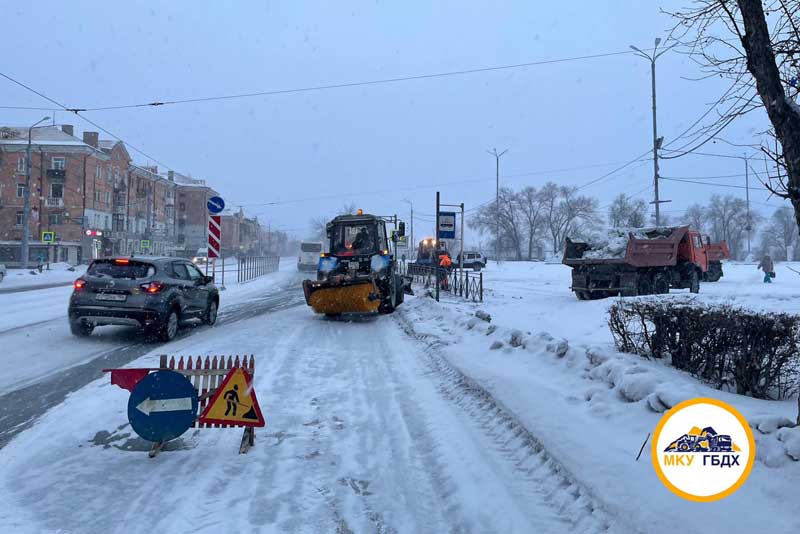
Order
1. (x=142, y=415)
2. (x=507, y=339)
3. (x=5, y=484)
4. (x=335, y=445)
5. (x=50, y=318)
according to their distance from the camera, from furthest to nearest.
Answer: (x=50, y=318) → (x=507, y=339) → (x=335, y=445) → (x=142, y=415) → (x=5, y=484)

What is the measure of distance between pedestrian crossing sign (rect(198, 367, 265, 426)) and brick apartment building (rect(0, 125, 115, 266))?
59.3 meters

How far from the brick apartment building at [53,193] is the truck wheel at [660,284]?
55.2 m

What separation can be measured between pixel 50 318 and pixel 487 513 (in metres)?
13.0

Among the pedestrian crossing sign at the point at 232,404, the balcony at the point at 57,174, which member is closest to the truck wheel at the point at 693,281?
the pedestrian crossing sign at the point at 232,404

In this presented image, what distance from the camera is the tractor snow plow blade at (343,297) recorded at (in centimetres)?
1333

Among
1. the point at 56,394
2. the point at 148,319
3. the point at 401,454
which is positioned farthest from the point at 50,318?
the point at 401,454

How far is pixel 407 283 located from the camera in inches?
731

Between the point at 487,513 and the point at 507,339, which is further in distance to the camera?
the point at 507,339

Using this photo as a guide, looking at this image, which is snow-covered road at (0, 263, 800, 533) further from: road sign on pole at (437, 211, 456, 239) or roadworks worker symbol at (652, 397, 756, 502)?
road sign on pole at (437, 211, 456, 239)

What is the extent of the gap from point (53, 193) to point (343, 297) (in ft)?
195

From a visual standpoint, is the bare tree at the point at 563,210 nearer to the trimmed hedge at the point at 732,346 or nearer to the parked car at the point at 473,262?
the parked car at the point at 473,262

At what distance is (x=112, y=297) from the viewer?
923cm

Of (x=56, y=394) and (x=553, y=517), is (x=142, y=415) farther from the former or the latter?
(x=553, y=517)

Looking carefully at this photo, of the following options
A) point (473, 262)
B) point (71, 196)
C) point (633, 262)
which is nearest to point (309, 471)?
point (633, 262)
